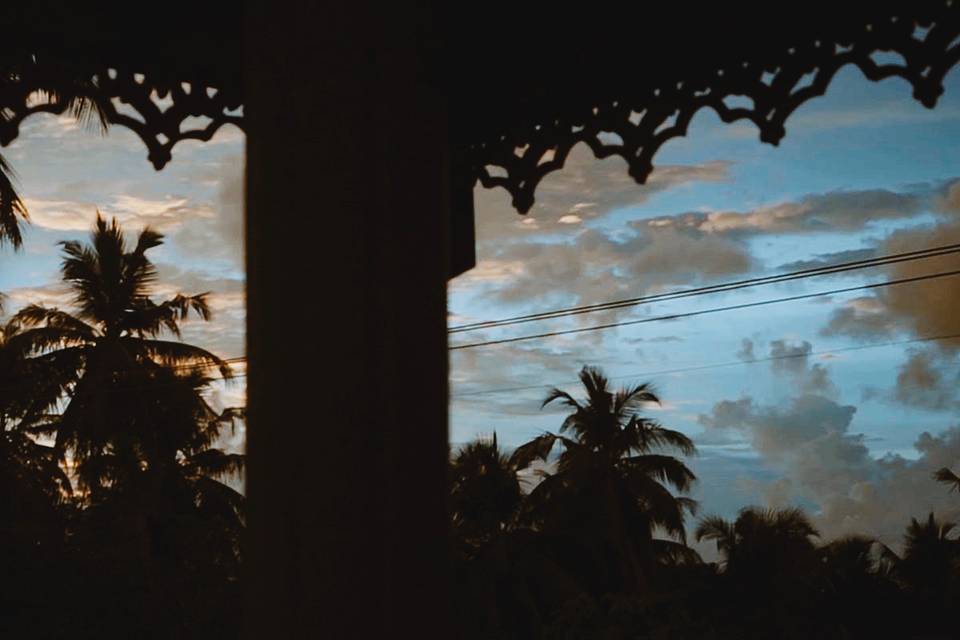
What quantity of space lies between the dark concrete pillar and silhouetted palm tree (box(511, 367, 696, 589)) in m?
25.0

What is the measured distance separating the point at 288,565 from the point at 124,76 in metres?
1.41

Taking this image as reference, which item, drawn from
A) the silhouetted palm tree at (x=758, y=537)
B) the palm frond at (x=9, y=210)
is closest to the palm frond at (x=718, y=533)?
the silhouetted palm tree at (x=758, y=537)

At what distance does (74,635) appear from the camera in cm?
1157

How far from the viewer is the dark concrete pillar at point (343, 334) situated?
198 centimetres

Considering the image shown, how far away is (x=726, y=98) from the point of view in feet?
8.70

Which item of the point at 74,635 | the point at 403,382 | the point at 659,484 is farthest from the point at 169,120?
the point at 659,484

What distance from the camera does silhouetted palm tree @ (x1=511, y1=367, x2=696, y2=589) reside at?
2692cm

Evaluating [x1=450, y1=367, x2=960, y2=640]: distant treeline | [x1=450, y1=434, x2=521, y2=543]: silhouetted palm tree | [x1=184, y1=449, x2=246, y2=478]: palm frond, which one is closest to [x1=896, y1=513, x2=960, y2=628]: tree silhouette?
[x1=450, y1=367, x2=960, y2=640]: distant treeline

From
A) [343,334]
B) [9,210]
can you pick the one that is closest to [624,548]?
[9,210]

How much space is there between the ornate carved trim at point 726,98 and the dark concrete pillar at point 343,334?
0.69 meters

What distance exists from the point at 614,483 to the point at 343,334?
2593cm

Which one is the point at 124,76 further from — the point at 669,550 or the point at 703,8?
the point at 669,550

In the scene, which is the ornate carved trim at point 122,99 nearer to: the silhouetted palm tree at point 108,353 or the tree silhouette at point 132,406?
the tree silhouette at point 132,406

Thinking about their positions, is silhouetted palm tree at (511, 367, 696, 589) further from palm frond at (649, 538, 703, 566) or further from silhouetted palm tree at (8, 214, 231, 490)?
silhouetted palm tree at (8, 214, 231, 490)
